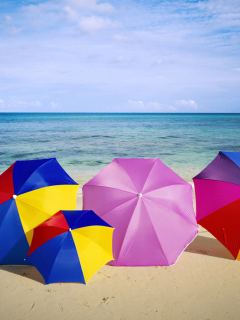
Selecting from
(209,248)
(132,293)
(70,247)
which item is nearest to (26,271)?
(70,247)

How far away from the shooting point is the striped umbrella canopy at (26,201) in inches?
175

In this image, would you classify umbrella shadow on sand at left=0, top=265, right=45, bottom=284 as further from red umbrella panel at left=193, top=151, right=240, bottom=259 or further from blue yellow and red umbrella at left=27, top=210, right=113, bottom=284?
red umbrella panel at left=193, top=151, right=240, bottom=259

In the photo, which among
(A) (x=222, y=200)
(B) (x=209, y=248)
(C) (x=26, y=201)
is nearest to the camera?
(C) (x=26, y=201)

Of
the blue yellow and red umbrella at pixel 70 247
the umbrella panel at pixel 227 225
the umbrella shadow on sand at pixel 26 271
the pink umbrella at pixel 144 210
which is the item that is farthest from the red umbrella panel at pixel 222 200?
the umbrella shadow on sand at pixel 26 271

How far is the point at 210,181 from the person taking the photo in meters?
5.04

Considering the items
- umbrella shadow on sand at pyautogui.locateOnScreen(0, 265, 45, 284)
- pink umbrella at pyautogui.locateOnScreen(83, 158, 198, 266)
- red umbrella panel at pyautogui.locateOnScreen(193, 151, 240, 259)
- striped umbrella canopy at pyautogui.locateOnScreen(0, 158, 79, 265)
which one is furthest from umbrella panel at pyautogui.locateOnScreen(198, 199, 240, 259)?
umbrella shadow on sand at pyautogui.locateOnScreen(0, 265, 45, 284)

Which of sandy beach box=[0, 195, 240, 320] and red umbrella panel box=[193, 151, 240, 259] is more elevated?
red umbrella panel box=[193, 151, 240, 259]

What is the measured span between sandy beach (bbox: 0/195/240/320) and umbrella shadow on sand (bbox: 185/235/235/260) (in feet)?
0.81

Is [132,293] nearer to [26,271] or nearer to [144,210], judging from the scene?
[144,210]

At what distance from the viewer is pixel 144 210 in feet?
14.8

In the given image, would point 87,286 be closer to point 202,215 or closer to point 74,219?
point 74,219

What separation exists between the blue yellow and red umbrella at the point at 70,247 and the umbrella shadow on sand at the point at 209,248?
5.66 ft

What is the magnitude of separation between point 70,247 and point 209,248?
8.55 feet

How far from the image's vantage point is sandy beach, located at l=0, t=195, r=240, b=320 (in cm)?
352
